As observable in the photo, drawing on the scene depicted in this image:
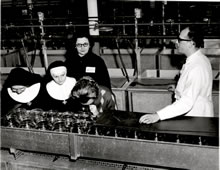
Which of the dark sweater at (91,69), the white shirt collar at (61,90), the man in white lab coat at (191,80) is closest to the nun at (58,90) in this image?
the white shirt collar at (61,90)

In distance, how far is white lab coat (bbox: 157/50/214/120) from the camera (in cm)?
206

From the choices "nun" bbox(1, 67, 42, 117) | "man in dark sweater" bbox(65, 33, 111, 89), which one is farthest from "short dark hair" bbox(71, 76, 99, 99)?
"man in dark sweater" bbox(65, 33, 111, 89)

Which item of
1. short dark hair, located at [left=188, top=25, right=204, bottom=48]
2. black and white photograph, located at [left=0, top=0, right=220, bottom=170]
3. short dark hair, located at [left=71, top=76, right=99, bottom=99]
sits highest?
short dark hair, located at [left=188, top=25, right=204, bottom=48]

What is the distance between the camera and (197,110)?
2240 mm

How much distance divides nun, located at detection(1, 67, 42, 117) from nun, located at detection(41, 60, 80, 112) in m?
0.10

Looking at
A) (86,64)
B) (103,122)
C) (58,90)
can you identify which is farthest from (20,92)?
(103,122)

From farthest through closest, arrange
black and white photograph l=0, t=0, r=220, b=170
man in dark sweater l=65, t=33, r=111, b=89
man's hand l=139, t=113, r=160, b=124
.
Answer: man in dark sweater l=65, t=33, r=111, b=89
man's hand l=139, t=113, r=160, b=124
black and white photograph l=0, t=0, r=220, b=170

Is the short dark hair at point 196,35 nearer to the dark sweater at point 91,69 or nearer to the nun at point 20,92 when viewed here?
the dark sweater at point 91,69

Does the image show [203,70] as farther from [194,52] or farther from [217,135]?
[217,135]

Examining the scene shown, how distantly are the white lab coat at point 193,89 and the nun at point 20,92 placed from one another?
1242 mm

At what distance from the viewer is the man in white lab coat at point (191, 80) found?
6.73 ft

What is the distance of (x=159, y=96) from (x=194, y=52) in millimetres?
1147

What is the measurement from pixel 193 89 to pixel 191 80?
0.21 ft

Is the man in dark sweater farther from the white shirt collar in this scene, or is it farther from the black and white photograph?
the white shirt collar
